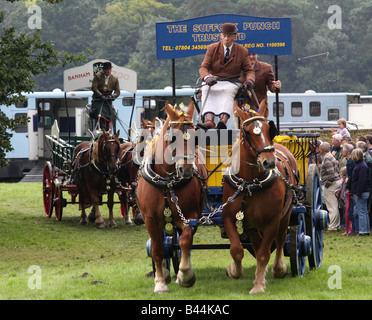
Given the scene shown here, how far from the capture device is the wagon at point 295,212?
8906mm

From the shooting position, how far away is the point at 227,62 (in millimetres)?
9539

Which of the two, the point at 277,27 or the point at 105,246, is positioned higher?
the point at 277,27

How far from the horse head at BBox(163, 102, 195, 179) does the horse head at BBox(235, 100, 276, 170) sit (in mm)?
583

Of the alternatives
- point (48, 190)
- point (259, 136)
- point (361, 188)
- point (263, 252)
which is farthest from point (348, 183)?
point (48, 190)

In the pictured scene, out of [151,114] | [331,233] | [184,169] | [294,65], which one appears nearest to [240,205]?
[184,169]

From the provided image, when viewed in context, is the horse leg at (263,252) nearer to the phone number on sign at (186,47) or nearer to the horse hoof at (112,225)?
the phone number on sign at (186,47)

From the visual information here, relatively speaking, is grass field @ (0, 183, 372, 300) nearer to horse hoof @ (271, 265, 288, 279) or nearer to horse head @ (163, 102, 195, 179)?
horse hoof @ (271, 265, 288, 279)

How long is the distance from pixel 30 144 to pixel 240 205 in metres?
23.4

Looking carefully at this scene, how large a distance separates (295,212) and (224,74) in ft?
6.61

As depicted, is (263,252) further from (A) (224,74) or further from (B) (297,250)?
(A) (224,74)

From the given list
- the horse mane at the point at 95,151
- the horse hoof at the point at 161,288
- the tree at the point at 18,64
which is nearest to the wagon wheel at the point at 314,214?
the horse hoof at the point at 161,288

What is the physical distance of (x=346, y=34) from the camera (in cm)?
6462

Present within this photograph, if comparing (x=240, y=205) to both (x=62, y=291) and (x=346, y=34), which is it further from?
(x=346, y=34)

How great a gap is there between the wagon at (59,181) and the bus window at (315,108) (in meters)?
17.4
